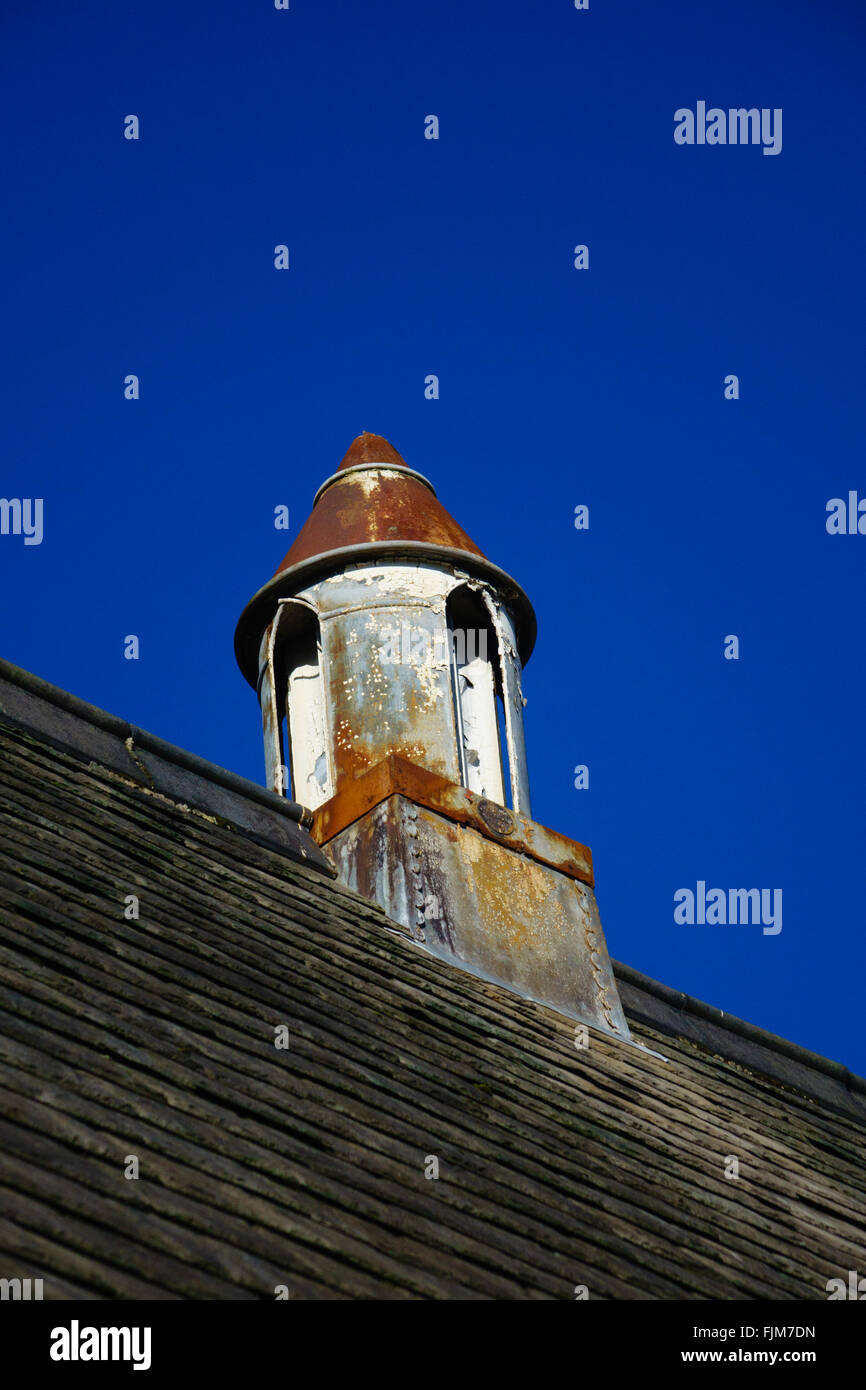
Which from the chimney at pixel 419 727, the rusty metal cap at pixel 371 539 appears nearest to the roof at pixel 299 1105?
the chimney at pixel 419 727

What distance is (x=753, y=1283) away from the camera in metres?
4.96

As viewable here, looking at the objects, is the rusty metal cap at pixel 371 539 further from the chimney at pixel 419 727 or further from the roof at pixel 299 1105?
the roof at pixel 299 1105

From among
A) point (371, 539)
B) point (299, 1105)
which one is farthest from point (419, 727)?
point (299, 1105)

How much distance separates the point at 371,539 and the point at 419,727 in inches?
44.4

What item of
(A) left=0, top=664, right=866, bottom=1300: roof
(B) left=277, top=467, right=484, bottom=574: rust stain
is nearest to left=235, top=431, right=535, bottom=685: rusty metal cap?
(B) left=277, top=467, right=484, bottom=574: rust stain

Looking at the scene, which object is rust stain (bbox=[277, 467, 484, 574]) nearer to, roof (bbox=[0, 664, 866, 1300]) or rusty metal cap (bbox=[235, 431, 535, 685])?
rusty metal cap (bbox=[235, 431, 535, 685])

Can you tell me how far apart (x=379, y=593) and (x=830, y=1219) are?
357 centimetres

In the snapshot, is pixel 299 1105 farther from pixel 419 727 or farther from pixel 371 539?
pixel 371 539

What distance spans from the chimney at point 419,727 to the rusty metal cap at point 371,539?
0.01 m

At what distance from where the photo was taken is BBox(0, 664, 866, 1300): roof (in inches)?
143

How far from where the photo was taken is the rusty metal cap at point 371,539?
8.33 metres
